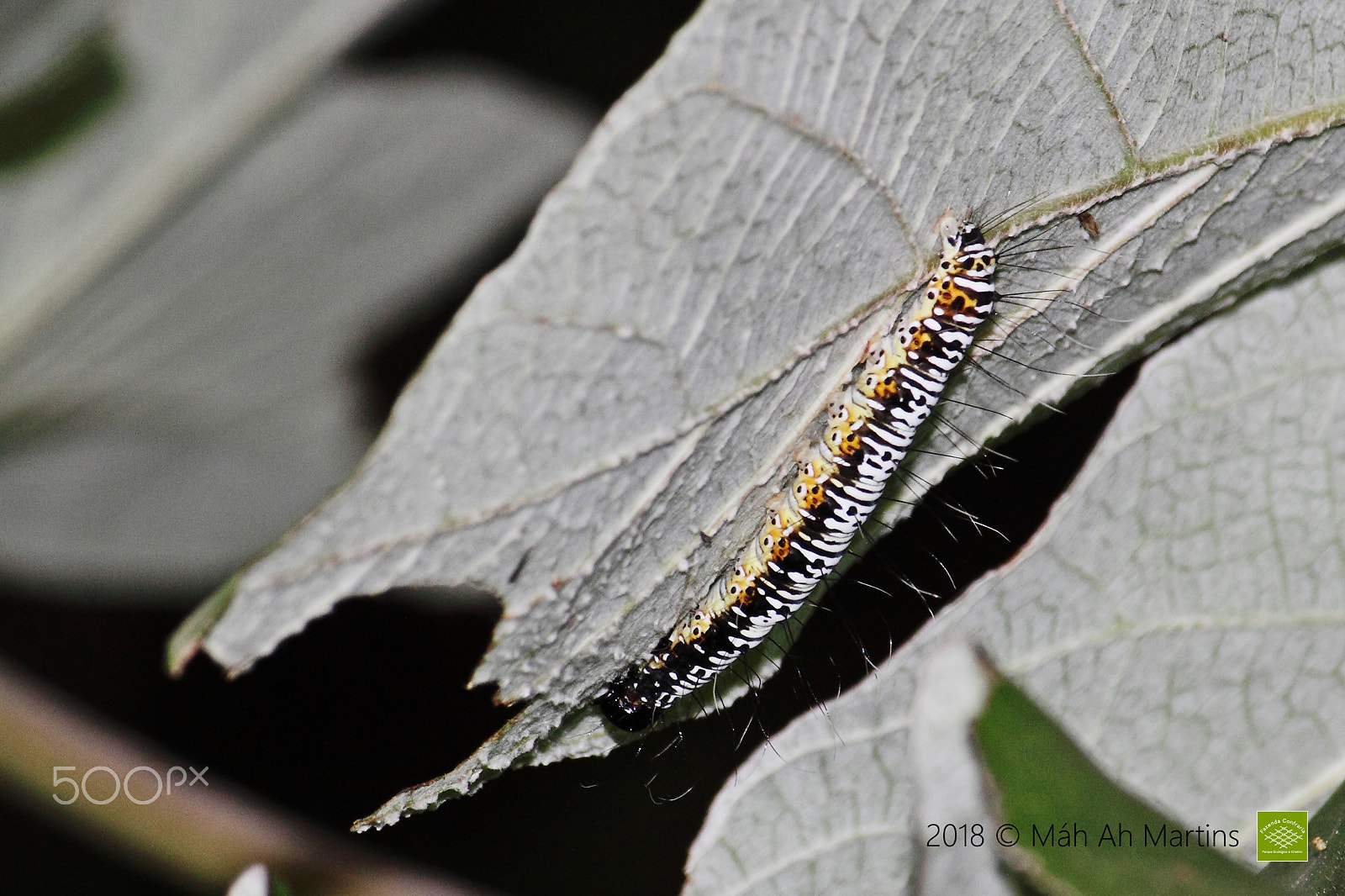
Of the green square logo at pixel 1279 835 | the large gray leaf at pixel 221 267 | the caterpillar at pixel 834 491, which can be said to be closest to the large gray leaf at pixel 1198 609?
the green square logo at pixel 1279 835

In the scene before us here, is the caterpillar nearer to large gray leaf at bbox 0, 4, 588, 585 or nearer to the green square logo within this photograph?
the green square logo

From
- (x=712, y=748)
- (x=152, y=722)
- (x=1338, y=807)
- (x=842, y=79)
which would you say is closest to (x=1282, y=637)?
(x=1338, y=807)

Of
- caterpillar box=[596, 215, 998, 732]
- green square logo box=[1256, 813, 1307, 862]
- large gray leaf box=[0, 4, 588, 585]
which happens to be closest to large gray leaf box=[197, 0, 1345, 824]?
caterpillar box=[596, 215, 998, 732]

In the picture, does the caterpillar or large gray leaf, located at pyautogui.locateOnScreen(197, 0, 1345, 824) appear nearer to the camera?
large gray leaf, located at pyautogui.locateOnScreen(197, 0, 1345, 824)

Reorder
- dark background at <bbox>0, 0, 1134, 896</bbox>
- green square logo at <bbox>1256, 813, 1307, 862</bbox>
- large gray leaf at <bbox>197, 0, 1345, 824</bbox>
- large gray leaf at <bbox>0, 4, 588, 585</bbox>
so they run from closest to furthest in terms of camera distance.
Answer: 1. large gray leaf at <bbox>197, 0, 1345, 824</bbox>
2. green square logo at <bbox>1256, 813, 1307, 862</bbox>
3. large gray leaf at <bbox>0, 4, 588, 585</bbox>
4. dark background at <bbox>0, 0, 1134, 896</bbox>

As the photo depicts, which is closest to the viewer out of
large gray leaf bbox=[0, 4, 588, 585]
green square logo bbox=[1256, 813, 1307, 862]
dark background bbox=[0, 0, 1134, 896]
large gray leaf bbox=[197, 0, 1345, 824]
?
large gray leaf bbox=[197, 0, 1345, 824]

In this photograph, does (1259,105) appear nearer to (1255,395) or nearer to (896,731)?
(1255,395)

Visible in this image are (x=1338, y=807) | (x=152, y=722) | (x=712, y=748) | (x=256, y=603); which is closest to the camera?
(x=256, y=603)

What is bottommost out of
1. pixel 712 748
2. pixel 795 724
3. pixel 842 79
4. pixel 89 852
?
pixel 89 852
